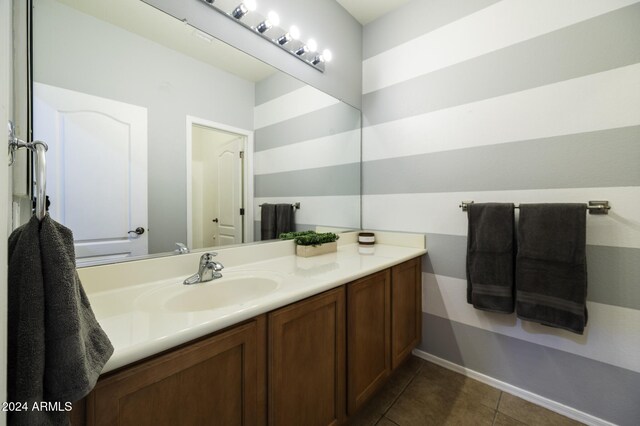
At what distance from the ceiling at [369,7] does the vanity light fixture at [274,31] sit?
46 cm

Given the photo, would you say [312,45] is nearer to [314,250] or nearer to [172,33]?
[172,33]

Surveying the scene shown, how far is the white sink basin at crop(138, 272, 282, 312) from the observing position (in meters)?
0.95

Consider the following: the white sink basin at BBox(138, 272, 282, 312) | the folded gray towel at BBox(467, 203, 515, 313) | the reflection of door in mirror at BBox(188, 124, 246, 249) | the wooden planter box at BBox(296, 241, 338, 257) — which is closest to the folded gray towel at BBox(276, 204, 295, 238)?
the wooden planter box at BBox(296, 241, 338, 257)

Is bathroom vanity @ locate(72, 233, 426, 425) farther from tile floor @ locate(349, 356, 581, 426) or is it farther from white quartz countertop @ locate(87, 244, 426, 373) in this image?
tile floor @ locate(349, 356, 581, 426)

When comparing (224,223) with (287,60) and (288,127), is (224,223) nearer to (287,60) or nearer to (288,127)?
(288,127)

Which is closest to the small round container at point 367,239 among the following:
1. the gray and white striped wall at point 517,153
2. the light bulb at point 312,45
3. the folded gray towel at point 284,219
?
the gray and white striped wall at point 517,153

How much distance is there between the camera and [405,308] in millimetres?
1641

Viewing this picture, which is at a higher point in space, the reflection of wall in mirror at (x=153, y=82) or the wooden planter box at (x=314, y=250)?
the reflection of wall in mirror at (x=153, y=82)

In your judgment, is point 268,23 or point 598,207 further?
point 268,23

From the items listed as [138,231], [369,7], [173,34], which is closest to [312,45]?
[369,7]

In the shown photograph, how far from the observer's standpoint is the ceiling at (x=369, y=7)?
1.90 meters

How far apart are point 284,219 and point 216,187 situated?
493mm

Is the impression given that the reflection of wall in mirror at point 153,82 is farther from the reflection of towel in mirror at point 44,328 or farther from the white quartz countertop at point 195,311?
the reflection of towel in mirror at point 44,328

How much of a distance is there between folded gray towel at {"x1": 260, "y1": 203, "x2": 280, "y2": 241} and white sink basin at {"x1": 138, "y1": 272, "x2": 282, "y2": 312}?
0.36 m
